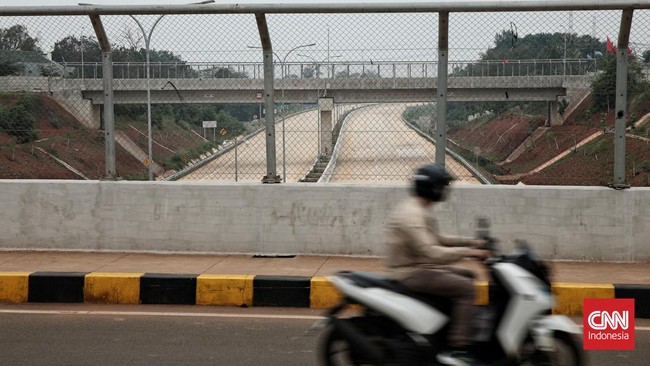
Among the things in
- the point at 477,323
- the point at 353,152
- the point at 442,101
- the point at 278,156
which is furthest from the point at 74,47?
the point at 477,323

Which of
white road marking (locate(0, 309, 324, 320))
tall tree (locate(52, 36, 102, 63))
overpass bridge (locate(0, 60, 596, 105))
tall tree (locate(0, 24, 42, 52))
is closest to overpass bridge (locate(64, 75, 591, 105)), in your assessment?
overpass bridge (locate(0, 60, 596, 105))

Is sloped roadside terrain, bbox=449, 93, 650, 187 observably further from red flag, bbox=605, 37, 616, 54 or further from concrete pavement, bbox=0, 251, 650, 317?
concrete pavement, bbox=0, 251, 650, 317

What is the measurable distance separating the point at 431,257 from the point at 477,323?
0.45 meters

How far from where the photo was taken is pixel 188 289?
26.1ft

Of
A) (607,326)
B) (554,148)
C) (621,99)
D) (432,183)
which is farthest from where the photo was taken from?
(554,148)

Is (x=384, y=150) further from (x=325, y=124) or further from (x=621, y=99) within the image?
(x=621, y=99)

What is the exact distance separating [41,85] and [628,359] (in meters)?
7.91

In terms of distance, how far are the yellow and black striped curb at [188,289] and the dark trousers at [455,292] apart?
8.94 feet

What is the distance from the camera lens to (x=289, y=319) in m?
7.34

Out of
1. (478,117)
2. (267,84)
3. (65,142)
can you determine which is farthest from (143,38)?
(478,117)

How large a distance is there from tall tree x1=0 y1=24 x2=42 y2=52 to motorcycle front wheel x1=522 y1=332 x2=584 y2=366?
22.3 ft

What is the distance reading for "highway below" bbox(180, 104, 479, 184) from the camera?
866cm

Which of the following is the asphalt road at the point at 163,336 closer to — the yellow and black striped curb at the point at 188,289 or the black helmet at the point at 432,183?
the yellow and black striped curb at the point at 188,289

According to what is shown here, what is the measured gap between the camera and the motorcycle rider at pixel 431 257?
496cm
